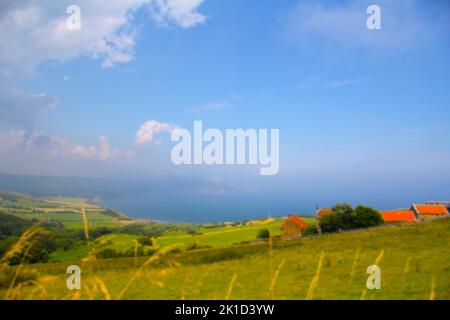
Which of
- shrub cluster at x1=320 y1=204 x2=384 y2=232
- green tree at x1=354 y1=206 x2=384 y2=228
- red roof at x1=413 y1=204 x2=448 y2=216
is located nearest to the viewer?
shrub cluster at x1=320 y1=204 x2=384 y2=232

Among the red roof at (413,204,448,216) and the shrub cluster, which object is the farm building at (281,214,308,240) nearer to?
the shrub cluster

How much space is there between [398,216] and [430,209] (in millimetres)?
6315

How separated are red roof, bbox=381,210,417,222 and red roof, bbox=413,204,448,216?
145cm

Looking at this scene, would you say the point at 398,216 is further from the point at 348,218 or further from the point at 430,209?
the point at 348,218

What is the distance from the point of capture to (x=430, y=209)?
204ft

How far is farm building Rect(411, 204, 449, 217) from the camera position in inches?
2376

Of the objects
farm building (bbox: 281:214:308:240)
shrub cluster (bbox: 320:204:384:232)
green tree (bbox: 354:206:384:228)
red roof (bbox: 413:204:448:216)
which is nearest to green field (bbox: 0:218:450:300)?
shrub cluster (bbox: 320:204:384:232)

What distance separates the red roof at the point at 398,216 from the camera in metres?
62.2

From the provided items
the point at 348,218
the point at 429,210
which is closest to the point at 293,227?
the point at 348,218

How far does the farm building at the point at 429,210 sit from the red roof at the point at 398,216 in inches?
43.8

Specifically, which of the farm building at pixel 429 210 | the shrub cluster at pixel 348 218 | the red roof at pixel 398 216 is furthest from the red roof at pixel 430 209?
the shrub cluster at pixel 348 218
